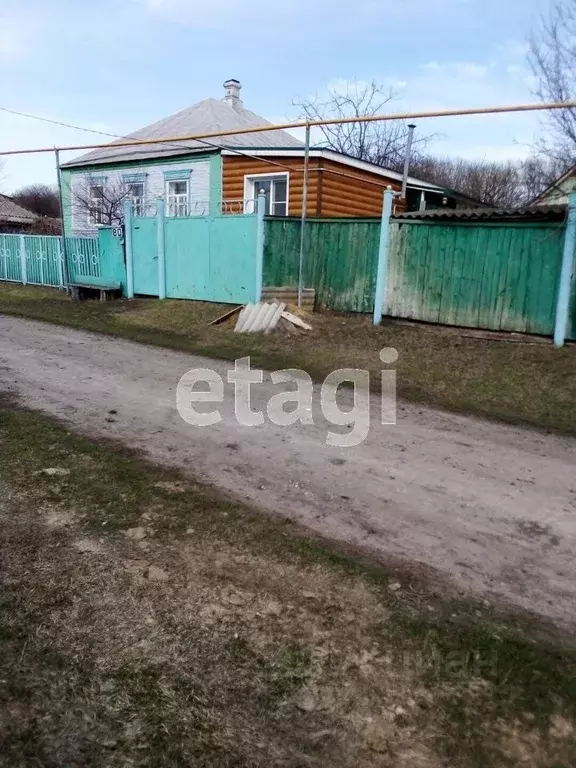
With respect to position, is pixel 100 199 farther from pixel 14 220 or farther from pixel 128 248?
pixel 14 220

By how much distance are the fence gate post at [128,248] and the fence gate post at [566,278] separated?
9237mm

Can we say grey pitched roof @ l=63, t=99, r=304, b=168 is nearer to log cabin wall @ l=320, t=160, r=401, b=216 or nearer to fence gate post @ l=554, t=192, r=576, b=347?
log cabin wall @ l=320, t=160, r=401, b=216

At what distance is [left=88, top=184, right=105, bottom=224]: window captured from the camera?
1855cm

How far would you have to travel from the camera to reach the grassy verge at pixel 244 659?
1820 mm

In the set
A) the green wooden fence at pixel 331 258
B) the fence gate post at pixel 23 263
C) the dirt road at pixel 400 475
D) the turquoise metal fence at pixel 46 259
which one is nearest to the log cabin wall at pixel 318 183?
the green wooden fence at pixel 331 258

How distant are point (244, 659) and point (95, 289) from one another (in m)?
12.8

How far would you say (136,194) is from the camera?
18.2 metres

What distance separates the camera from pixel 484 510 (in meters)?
3.50

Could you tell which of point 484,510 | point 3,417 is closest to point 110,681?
point 484,510

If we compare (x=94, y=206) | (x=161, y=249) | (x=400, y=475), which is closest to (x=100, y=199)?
(x=94, y=206)

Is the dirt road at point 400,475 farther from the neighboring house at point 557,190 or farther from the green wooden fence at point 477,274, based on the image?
the neighboring house at point 557,190

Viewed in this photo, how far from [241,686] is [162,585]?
719 mm

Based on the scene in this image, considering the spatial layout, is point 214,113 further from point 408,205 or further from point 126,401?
point 126,401

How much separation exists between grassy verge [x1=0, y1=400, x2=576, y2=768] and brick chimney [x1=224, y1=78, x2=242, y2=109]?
840 inches
